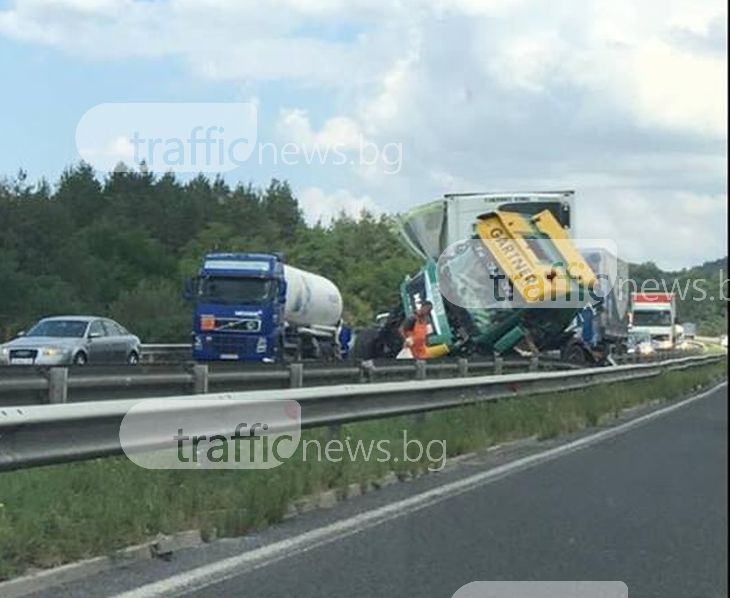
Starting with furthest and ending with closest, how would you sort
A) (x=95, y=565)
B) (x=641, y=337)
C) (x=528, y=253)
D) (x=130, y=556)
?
(x=641, y=337), (x=528, y=253), (x=130, y=556), (x=95, y=565)

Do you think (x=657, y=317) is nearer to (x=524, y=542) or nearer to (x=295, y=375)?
(x=295, y=375)

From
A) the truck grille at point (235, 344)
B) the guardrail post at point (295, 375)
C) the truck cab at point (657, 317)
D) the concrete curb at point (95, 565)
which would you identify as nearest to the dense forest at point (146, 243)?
the truck grille at point (235, 344)

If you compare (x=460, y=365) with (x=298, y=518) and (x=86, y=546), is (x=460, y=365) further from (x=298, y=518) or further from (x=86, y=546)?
(x=86, y=546)

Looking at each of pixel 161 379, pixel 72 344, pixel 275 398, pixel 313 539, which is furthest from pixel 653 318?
pixel 313 539

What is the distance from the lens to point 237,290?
2662 cm

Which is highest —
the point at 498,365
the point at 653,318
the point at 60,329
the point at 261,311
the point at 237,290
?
the point at 237,290

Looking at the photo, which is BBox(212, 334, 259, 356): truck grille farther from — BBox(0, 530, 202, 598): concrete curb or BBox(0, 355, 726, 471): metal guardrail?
BBox(0, 530, 202, 598): concrete curb

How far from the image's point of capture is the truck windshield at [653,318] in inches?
2445

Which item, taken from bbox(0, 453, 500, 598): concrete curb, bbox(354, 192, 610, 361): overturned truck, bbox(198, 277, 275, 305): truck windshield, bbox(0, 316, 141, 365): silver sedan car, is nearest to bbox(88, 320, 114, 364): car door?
bbox(0, 316, 141, 365): silver sedan car

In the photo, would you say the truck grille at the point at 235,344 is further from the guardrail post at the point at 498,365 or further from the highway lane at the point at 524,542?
the highway lane at the point at 524,542

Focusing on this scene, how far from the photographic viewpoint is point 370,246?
26.3 meters

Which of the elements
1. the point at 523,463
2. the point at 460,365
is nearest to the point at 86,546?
the point at 523,463

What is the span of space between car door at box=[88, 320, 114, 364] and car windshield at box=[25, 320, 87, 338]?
0.14 meters

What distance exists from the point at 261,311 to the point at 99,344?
38.5ft
